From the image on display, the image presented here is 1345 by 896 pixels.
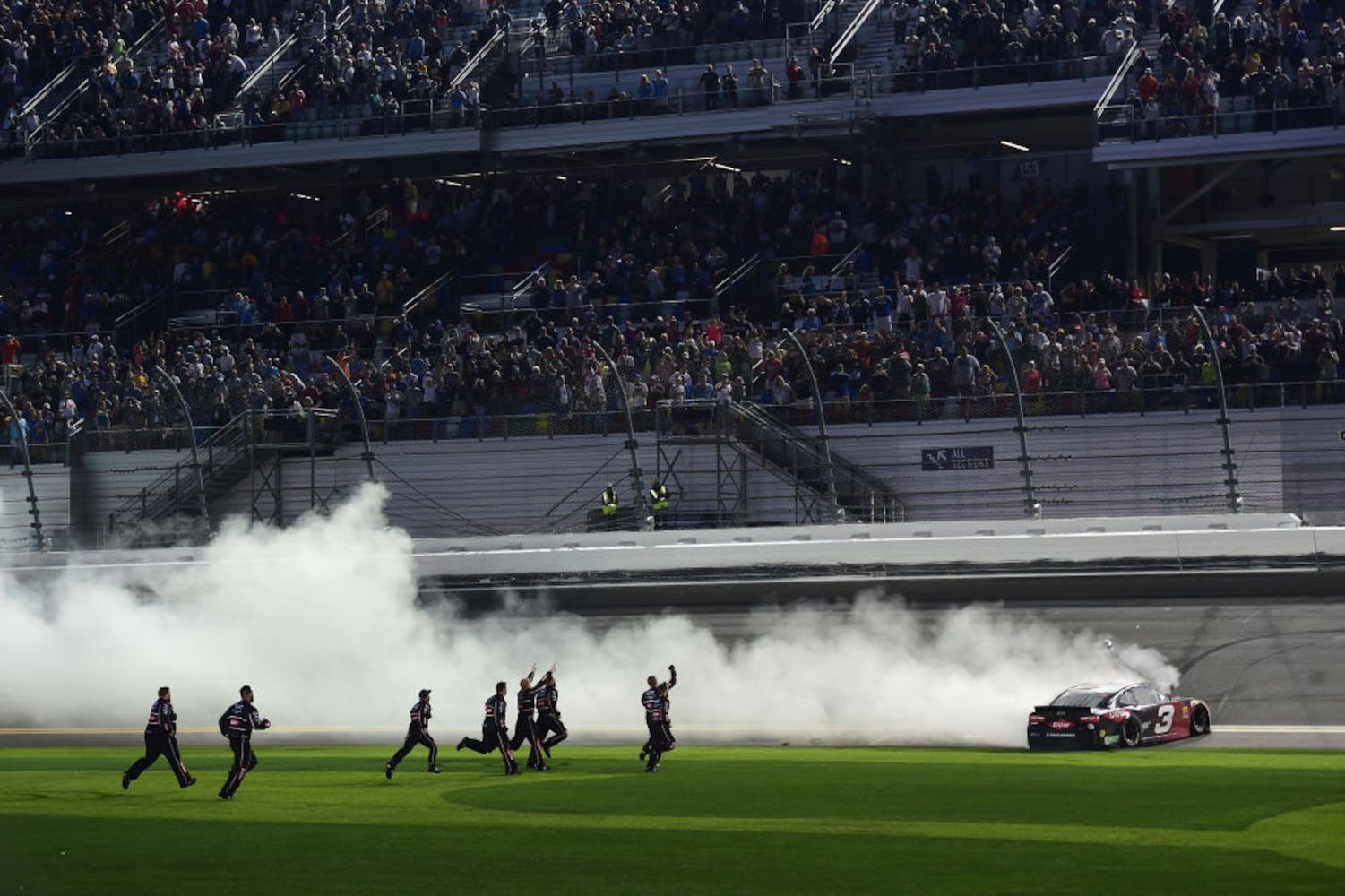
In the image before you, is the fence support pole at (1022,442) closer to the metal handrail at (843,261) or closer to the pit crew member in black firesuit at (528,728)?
the pit crew member in black firesuit at (528,728)

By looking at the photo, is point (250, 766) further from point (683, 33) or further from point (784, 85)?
point (683, 33)

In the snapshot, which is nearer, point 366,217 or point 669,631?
point 669,631

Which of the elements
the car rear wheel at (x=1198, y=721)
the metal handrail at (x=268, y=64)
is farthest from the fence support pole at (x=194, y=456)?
the metal handrail at (x=268, y=64)

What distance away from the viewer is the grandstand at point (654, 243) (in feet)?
97.5

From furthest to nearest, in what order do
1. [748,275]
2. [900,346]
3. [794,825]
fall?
[748,275] → [900,346] → [794,825]

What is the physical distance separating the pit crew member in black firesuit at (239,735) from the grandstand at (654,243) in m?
11.4

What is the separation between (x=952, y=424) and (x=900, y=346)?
10.1 feet

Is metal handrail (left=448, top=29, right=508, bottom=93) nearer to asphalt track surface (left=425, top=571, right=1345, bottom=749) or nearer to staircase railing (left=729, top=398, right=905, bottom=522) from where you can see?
staircase railing (left=729, top=398, right=905, bottom=522)

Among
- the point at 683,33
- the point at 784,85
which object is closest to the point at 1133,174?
the point at 784,85

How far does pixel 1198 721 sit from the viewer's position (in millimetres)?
23328

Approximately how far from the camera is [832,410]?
2959 cm

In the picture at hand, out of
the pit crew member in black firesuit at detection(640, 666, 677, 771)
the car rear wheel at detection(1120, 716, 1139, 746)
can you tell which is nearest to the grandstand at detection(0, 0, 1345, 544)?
the car rear wheel at detection(1120, 716, 1139, 746)

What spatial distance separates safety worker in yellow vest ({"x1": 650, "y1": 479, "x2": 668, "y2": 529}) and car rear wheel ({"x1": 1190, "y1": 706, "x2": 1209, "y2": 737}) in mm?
9289

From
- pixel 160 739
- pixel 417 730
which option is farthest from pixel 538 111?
pixel 160 739
